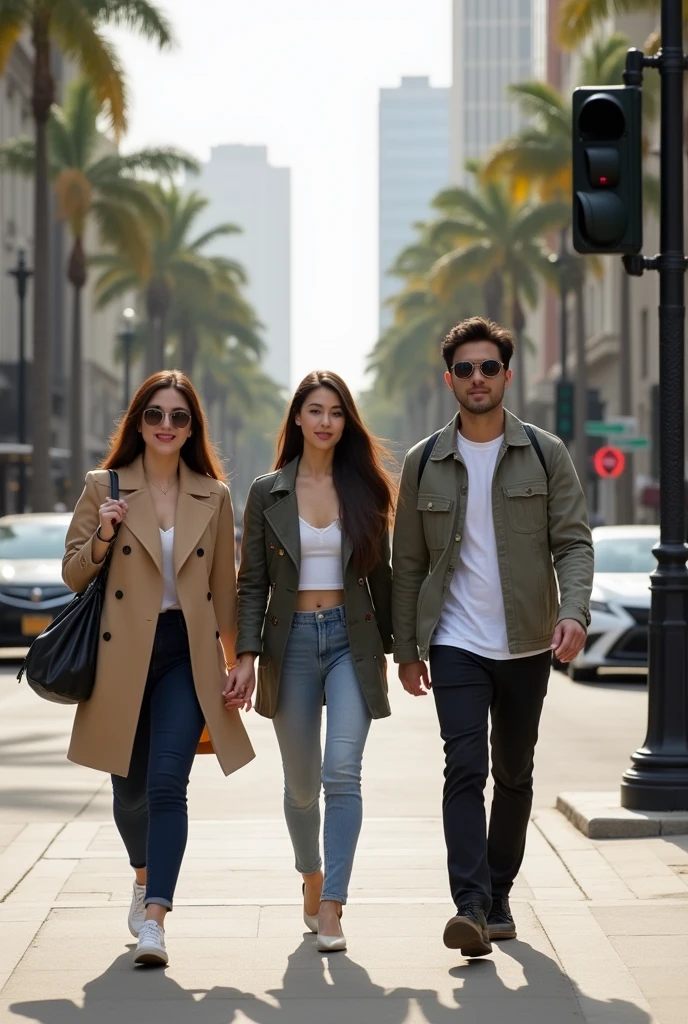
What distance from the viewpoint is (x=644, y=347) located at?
5944 cm

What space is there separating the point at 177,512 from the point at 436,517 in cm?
86

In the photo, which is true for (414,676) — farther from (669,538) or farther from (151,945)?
(669,538)

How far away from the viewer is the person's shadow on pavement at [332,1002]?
5070mm

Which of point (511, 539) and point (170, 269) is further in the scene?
point (170, 269)

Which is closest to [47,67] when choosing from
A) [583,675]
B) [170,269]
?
[583,675]

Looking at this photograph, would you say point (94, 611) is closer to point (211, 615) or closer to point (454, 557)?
point (211, 615)

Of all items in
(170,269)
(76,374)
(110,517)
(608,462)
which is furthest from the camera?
(170,269)

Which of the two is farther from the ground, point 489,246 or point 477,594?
point 489,246

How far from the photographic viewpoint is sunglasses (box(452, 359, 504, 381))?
6117 mm

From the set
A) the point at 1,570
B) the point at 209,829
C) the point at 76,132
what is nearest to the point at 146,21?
the point at 76,132

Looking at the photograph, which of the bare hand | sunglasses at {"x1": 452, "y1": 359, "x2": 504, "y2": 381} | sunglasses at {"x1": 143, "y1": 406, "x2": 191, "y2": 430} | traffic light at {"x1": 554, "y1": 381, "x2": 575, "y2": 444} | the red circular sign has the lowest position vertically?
the bare hand

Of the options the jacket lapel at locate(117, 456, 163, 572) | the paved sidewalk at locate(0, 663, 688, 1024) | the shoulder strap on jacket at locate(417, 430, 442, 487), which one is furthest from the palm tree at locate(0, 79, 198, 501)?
the shoulder strap on jacket at locate(417, 430, 442, 487)

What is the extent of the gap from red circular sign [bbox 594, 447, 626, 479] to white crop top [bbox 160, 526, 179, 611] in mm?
32426

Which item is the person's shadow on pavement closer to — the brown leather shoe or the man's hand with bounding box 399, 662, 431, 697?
the brown leather shoe
